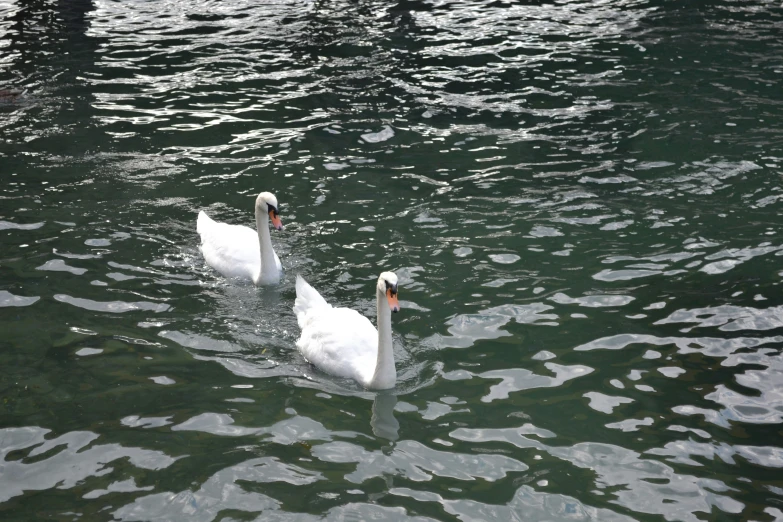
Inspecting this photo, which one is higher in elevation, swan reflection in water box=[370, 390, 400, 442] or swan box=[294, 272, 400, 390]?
swan box=[294, 272, 400, 390]

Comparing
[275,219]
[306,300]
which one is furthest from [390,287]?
[275,219]

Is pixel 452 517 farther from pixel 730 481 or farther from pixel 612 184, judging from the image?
pixel 612 184

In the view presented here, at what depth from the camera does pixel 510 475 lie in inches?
241

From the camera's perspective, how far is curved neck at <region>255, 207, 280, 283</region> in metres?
9.06

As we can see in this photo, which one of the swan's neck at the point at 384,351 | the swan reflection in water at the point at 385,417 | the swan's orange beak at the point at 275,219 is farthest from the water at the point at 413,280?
the swan's orange beak at the point at 275,219

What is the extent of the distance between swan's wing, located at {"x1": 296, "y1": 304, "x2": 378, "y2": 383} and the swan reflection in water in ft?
0.82

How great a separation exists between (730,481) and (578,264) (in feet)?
11.9

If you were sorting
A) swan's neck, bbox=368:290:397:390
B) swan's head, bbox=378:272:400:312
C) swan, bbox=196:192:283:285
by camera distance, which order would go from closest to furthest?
swan's head, bbox=378:272:400:312, swan's neck, bbox=368:290:397:390, swan, bbox=196:192:283:285

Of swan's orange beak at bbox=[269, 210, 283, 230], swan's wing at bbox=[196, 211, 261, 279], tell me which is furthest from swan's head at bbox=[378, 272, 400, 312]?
swan's wing at bbox=[196, 211, 261, 279]

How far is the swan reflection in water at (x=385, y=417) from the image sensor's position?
6715 millimetres

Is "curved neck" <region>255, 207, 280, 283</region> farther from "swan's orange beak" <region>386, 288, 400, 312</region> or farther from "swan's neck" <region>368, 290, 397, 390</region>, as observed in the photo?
"swan's orange beak" <region>386, 288, 400, 312</region>

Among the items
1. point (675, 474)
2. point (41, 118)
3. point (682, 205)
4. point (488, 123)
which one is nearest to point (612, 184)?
point (682, 205)

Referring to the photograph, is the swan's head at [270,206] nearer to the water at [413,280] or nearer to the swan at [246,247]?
the swan at [246,247]

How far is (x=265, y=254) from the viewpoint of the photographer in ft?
30.0
